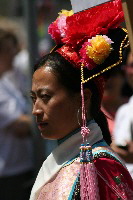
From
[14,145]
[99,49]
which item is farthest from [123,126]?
[99,49]

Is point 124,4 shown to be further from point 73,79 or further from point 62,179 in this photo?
point 62,179

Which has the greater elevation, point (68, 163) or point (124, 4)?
point (124, 4)

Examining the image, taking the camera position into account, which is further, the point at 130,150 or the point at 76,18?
the point at 130,150

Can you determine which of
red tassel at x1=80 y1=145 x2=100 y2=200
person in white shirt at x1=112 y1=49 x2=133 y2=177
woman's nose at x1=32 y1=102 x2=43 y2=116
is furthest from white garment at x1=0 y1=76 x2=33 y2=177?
red tassel at x1=80 y1=145 x2=100 y2=200

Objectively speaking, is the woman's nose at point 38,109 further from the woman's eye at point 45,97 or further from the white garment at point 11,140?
the white garment at point 11,140

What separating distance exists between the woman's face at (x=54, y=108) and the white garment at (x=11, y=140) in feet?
10.3

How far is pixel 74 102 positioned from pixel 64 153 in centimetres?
26

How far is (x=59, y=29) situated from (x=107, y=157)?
75 cm

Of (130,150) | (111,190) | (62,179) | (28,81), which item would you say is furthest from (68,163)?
(28,81)

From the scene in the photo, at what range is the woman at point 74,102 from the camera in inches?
113

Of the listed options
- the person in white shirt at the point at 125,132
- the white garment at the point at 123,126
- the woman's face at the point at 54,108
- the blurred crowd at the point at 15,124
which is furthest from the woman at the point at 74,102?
the blurred crowd at the point at 15,124

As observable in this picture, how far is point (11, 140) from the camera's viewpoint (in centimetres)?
621

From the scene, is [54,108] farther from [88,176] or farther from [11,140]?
[11,140]

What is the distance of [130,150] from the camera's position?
468cm
